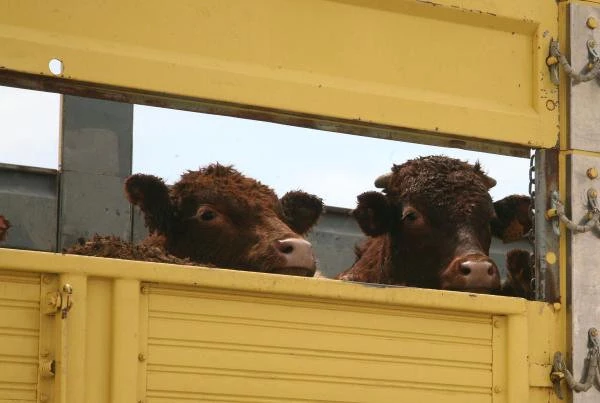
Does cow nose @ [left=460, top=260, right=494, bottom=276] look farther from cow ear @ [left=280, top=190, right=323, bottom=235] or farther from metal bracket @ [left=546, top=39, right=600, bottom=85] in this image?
metal bracket @ [left=546, top=39, right=600, bottom=85]

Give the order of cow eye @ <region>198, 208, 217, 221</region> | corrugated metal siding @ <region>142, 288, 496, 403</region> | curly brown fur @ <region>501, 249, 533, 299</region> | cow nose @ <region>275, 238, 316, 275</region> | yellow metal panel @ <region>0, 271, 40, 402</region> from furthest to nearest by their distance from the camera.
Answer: curly brown fur @ <region>501, 249, 533, 299</region> → cow eye @ <region>198, 208, 217, 221</region> → cow nose @ <region>275, 238, 316, 275</region> → corrugated metal siding @ <region>142, 288, 496, 403</region> → yellow metal panel @ <region>0, 271, 40, 402</region>

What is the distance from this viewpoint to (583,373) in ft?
17.4

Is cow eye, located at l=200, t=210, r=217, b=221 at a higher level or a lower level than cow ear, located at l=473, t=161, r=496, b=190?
lower

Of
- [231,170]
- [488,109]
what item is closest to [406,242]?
[231,170]

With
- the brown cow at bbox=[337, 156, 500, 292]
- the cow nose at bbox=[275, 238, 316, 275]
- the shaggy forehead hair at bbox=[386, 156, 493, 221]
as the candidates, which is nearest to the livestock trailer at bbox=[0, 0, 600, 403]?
the cow nose at bbox=[275, 238, 316, 275]

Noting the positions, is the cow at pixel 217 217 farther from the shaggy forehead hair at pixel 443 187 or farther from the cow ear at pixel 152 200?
the shaggy forehead hair at pixel 443 187

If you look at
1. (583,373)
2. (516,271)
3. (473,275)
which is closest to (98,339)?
(583,373)

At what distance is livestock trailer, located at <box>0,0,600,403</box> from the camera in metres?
4.37

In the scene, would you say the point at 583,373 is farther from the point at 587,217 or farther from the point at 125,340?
the point at 125,340

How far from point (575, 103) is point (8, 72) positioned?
2396mm

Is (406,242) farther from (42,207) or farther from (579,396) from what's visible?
(579,396)

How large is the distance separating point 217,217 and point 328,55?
10.6 feet

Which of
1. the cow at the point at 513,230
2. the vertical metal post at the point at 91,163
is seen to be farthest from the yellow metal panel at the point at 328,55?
the cow at the point at 513,230

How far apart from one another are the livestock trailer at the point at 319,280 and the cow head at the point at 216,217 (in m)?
2.54
